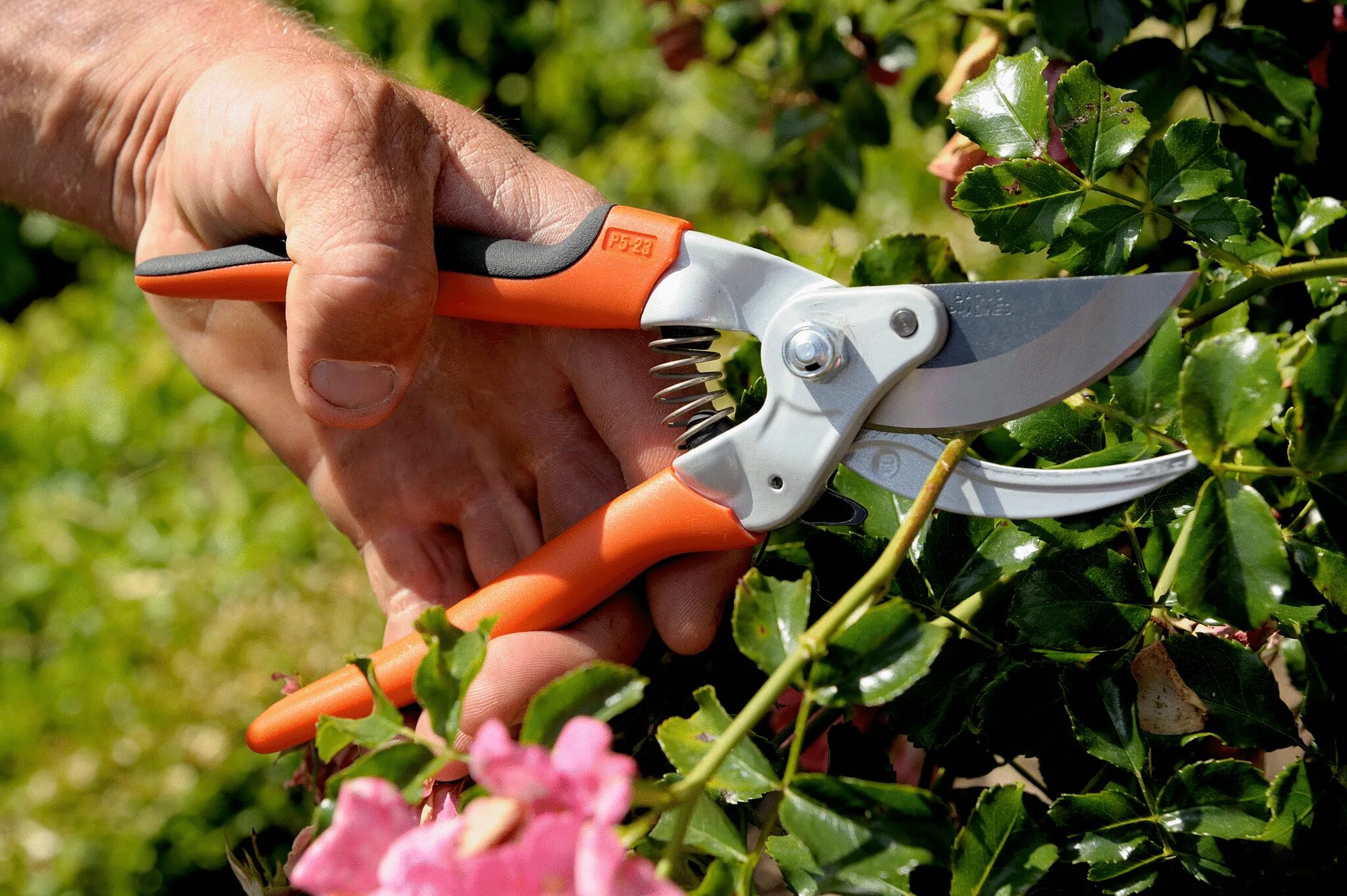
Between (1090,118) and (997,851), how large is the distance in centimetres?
52

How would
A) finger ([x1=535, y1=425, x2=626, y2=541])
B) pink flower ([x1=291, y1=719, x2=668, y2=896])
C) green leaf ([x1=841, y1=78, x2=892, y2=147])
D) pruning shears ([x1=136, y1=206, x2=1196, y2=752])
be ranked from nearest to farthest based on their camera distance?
1. pink flower ([x1=291, y1=719, x2=668, y2=896])
2. pruning shears ([x1=136, y1=206, x2=1196, y2=752])
3. finger ([x1=535, y1=425, x2=626, y2=541])
4. green leaf ([x1=841, y1=78, x2=892, y2=147])

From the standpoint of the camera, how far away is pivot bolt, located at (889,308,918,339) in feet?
2.80

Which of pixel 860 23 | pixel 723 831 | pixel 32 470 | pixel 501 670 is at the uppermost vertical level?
pixel 860 23

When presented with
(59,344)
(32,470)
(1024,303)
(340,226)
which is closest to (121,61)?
(340,226)

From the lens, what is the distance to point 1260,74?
985 mm

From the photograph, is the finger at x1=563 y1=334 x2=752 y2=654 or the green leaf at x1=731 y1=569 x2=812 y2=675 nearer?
the green leaf at x1=731 y1=569 x2=812 y2=675

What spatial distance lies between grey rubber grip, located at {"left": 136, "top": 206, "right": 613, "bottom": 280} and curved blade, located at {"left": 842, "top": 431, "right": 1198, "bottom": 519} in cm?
30

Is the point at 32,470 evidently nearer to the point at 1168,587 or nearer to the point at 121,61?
the point at 121,61

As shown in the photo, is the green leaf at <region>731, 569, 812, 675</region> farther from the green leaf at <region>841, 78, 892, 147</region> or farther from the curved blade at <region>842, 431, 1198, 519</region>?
the green leaf at <region>841, 78, 892, 147</region>

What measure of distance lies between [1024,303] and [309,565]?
79.8 inches

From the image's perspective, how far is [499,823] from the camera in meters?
→ 0.47

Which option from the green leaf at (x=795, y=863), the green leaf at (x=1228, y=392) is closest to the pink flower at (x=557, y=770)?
the green leaf at (x=795, y=863)


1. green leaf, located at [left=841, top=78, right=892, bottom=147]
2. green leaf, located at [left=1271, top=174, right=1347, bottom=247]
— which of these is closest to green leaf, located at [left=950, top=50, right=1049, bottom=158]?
green leaf, located at [left=1271, top=174, right=1347, bottom=247]

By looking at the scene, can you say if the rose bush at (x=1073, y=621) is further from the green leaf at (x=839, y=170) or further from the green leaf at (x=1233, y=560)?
the green leaf at (x=839, y=170)
